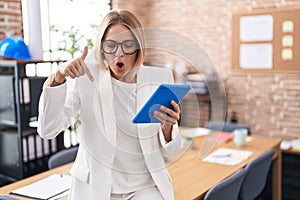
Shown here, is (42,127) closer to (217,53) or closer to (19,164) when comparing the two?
(19,164)

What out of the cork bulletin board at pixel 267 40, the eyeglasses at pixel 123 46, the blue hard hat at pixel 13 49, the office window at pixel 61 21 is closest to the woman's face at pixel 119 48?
the eyeglasses at pixel 123 46

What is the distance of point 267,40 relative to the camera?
13.9ft

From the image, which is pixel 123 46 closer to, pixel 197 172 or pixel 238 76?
pixel 197 172

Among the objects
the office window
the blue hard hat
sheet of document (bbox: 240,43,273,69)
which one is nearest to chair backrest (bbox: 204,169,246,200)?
the blue hard hat

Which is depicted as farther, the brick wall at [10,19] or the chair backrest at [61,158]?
the brick wall at [10,19]

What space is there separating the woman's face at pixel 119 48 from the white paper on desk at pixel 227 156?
1309 millimetres

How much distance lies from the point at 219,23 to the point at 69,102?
3.55m

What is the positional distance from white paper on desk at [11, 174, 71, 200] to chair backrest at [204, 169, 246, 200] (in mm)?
746

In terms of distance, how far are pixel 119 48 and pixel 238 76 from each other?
11.5 feet

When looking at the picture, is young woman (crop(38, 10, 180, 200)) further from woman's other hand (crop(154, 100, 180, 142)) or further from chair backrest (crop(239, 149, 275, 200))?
chair backrest (crop(239, 149, 275, 200))

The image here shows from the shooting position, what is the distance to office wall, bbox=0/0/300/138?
4.18 m

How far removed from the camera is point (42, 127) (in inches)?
51.6

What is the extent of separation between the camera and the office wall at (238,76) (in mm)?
4180

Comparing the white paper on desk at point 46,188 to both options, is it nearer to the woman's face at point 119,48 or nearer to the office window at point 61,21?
the woman's face at point 119,48
